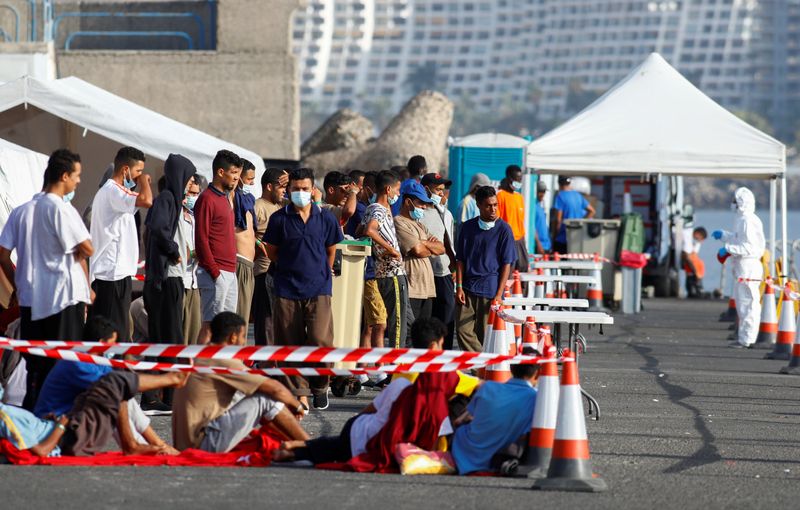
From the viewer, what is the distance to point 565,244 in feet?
89.7

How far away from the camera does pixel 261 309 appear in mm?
12898

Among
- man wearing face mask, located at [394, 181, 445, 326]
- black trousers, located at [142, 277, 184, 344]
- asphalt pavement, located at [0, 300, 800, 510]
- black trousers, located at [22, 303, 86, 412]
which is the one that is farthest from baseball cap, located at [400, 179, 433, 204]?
black trousers, located at [22, 303, 86, 412]

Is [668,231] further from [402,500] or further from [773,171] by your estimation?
[402,500]

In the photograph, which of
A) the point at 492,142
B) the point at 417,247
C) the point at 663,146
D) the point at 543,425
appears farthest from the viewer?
the point at 492,142

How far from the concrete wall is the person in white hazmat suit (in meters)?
9.11

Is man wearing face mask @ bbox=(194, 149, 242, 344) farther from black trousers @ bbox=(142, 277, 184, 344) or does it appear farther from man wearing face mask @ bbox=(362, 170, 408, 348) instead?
man wearing face mask @ bbox=(362, 170, 408, 348)

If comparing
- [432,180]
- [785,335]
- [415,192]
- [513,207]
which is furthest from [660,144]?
[415,192]

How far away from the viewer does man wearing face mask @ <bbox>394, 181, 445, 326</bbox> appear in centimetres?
1348

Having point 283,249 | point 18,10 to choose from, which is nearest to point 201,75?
point 18,10

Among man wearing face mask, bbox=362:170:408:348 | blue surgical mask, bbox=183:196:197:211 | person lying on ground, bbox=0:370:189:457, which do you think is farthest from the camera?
man wearing face mask, bbox=362:170:408:348

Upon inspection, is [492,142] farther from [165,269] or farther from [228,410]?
[228,410]

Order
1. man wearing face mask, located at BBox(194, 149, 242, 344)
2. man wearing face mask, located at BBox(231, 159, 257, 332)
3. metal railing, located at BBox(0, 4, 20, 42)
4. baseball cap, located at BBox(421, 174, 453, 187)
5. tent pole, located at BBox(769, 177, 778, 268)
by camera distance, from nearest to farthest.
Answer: man wearing face mask, located at BBox(194, 149, 242, 344) < man wearing face mask, located at BBox(231, 159, 257, 332) < baseball cap, located at BBox(421, 174, 453, 187) < tent pole, located at BBox(769, 177, 778, 268) < metal railing, located at BBox(0, 4, 20, 42)

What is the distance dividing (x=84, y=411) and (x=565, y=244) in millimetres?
18825

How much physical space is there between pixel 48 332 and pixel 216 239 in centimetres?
212
